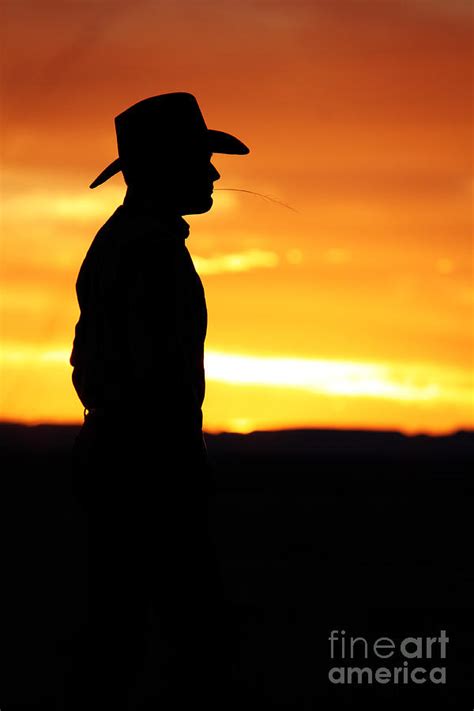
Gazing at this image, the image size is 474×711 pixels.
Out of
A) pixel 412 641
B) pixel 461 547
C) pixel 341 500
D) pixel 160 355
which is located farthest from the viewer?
pixel 341 500

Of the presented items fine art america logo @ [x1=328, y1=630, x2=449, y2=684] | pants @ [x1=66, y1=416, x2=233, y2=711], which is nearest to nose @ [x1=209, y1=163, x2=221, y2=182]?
pants @ [x1=66, y1=416, x2=233, y2=711]

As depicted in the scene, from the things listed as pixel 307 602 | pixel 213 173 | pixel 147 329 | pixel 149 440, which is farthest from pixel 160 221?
pixel 307 602

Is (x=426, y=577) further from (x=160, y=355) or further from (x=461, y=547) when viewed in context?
(x=160, y=355)

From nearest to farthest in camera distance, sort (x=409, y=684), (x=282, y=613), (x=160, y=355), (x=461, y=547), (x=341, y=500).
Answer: (x=160, y=355)
(x=409, y=684)
(x=282, y=613)
(x=461, y=547)
(x=341, y=500)

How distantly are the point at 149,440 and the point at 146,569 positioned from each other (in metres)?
0.47

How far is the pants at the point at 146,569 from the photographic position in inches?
215

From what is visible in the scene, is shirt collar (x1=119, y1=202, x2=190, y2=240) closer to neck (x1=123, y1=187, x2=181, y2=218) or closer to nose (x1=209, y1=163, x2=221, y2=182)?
neck (x1=123, y1=187, x2=181, y2=218)

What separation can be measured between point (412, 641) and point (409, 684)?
3.59ft

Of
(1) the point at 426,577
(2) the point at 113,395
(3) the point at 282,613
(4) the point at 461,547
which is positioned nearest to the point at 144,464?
(2) the point at 113,395

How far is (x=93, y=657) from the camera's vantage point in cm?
557

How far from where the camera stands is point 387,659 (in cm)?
867

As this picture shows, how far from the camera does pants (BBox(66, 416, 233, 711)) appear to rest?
5.45 m

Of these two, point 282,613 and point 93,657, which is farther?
point 282,613

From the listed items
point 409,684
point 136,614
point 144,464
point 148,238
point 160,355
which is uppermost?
point 148,238
